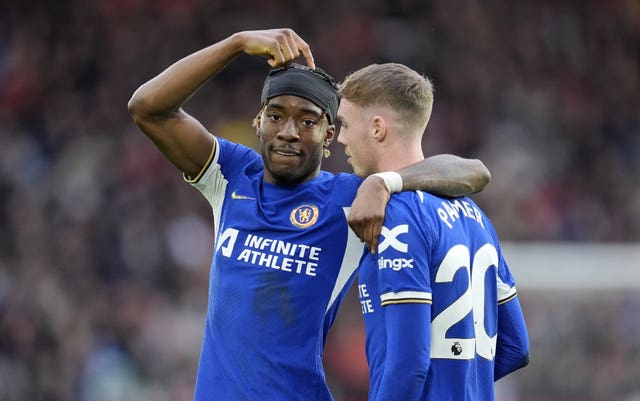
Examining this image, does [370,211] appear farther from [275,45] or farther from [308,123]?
[275,45]

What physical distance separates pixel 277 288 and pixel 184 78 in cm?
94

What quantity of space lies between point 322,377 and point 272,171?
2.83 feet

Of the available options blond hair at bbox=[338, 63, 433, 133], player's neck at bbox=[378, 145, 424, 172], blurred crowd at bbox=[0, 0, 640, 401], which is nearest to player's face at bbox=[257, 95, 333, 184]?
blond hair at bbox=[338, 63, 433, 133]

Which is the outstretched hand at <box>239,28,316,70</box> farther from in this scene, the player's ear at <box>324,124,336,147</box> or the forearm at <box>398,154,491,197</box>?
the forearm at <box>398,154,491,197</box>

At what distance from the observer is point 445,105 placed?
15.2 meters

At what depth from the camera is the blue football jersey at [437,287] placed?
12.3 feet

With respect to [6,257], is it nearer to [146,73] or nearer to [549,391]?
[146,73]

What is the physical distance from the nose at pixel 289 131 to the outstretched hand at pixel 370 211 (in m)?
0.45

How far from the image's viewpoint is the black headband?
4324mm

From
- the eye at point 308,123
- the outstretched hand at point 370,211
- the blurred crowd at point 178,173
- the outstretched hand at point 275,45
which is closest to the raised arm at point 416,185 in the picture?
the outstretched hand at point 370,211

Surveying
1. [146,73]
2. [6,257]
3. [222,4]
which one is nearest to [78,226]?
[6,257]

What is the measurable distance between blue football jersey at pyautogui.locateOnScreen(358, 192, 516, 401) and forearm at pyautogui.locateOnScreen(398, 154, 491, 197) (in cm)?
6

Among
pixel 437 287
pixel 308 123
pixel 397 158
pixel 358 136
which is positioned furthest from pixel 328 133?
pixel 437 287

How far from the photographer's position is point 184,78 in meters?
4.32
